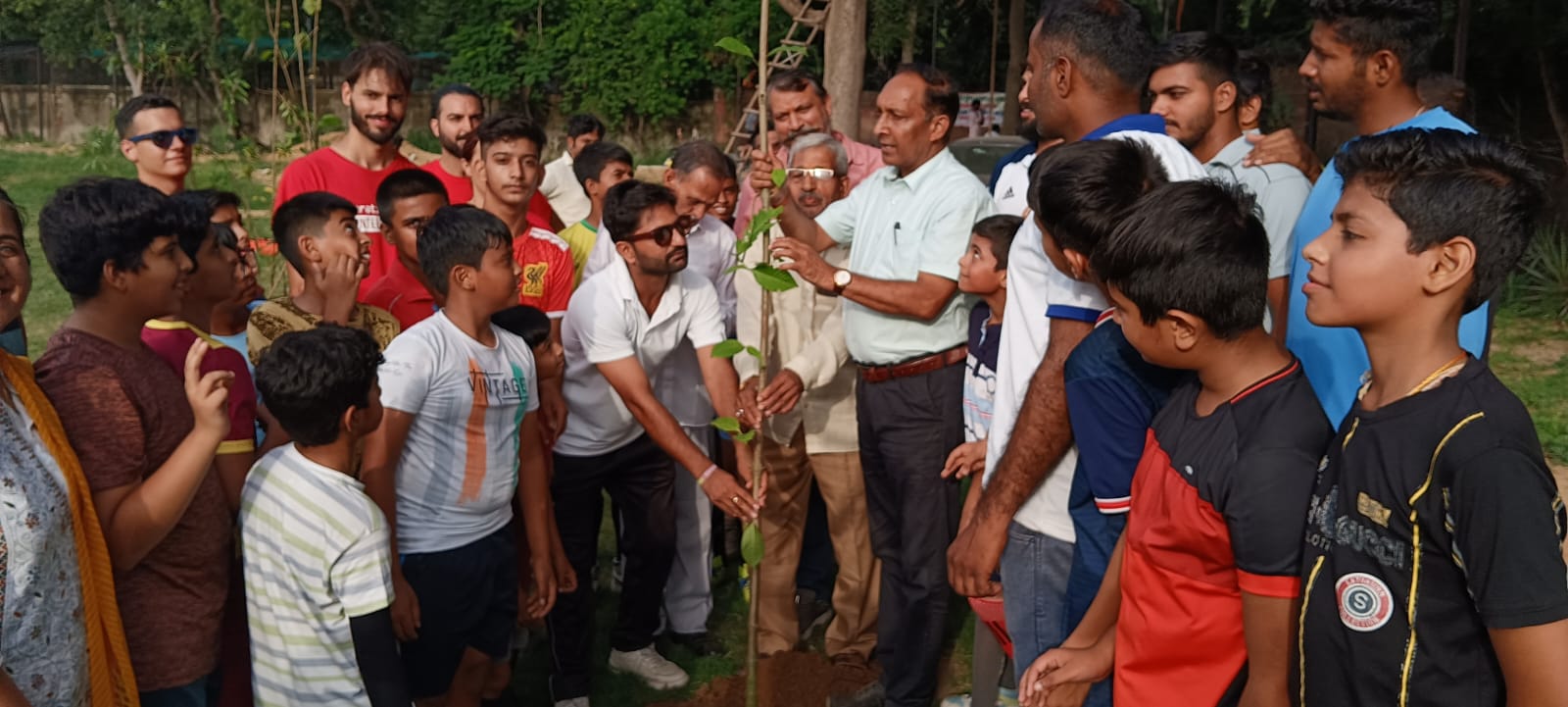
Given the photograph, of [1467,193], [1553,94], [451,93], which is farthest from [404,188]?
[1553,94]

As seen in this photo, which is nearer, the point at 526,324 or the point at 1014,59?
the point at 526,324

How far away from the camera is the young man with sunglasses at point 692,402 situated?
14.9 feet

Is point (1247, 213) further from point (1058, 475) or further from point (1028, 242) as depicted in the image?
point (1058, 475)

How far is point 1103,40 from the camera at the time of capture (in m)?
2.97

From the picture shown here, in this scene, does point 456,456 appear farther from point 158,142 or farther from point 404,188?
point 158,142

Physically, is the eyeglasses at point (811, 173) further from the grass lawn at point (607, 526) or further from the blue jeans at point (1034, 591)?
the blue jeans at point (1034, 591)

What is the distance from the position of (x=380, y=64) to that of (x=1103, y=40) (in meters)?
3.15

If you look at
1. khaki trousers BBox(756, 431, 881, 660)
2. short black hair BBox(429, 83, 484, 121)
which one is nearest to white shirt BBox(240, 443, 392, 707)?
khaki trousers BBox(756, 431, 881, 660)

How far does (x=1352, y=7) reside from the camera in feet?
10.2

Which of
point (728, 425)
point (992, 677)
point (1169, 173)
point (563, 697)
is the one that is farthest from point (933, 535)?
point (1169, 173)

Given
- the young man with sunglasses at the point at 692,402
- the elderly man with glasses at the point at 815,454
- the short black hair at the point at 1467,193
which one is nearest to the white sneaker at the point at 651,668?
the young man with sunglasses at the point at 692,402

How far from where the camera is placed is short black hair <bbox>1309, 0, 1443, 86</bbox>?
3.03 m

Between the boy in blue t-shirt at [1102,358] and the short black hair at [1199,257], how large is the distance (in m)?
0.19

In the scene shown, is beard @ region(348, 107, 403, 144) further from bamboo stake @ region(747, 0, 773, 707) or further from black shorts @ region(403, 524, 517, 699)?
bamboo stake @ region(747, 0, 773, 707)
